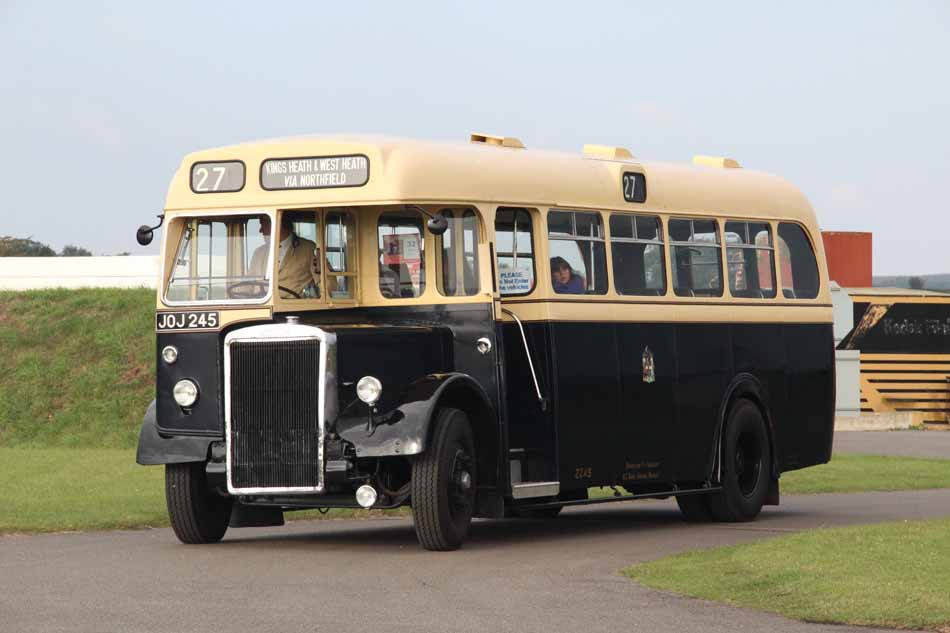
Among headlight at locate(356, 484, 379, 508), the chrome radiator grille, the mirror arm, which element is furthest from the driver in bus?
headlight at locate(356, 484, 379, 508)

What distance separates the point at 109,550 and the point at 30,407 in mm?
24998

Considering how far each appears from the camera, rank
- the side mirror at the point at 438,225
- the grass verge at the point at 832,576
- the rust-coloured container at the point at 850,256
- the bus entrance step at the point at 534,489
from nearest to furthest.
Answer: the grass verge at the point at 832,576 → the side mirror at the point at 438,225 → the bus entrance step at the point at 534,489 → the rust-coloured container at the point at 850,256

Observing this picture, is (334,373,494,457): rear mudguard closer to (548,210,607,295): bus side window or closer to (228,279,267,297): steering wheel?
(228,279,267,297): steering wheel

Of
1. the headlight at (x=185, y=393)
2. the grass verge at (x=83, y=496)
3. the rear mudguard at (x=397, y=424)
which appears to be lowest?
the grass verge at (x=83, y=496)

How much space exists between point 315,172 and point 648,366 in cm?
407

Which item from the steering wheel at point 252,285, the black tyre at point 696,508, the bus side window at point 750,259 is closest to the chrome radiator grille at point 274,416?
the steering wheel at point 252,285

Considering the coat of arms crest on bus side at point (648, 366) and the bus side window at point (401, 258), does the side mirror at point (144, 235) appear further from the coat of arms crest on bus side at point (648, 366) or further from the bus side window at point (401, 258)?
the coat of arms crest on bus side at point (648, 366)

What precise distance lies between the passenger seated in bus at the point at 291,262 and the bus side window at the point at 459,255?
1.04 meters

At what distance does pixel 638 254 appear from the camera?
58.0 ft

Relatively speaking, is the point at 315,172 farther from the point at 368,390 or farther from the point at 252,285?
the point at 368,390

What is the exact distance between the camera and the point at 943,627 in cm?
1044

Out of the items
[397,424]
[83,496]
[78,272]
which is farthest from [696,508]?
[78,272]

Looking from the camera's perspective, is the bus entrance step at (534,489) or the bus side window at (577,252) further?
the bus side window at (577,252)

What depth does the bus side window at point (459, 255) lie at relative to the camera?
15.7 m
